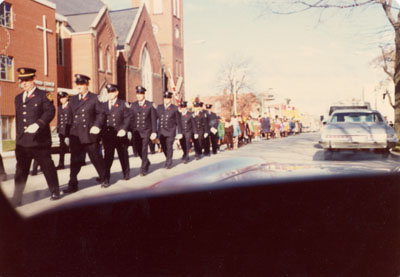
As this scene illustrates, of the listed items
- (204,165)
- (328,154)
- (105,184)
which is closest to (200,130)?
(204,165)

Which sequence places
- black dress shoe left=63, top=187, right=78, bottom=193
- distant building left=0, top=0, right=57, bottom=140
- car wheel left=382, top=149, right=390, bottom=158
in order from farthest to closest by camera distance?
car wheel left=382, top=149, right=390, bottom=158, black dress shoe left=63, top=187, right=78, bottom=193, distant building left=0, top=0, right=57, bottom=140

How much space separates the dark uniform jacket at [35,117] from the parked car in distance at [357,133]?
191 centimetres

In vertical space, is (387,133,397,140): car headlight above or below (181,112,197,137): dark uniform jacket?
below

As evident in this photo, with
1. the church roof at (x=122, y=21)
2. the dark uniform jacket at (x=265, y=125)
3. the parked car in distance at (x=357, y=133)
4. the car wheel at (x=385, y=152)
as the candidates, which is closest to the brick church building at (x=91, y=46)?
the church roof at (x=122, y=21)

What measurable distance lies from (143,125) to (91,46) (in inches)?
31.4

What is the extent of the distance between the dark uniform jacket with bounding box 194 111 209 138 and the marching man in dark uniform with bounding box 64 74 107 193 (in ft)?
2.68

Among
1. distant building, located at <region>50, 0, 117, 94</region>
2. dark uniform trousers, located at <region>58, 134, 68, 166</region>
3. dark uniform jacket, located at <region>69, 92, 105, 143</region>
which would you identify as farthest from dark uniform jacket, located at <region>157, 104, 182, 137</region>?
dark uniform trousers, located at <region>58, 134, 68, 166</region>

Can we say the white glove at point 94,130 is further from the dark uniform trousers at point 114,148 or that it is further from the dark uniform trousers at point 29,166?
the dark uniform trousers at point 29,166

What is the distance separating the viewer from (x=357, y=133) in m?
2.95

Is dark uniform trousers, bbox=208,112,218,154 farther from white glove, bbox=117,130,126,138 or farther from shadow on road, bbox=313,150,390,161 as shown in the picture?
shadow on road, bbox=313,150,390,161

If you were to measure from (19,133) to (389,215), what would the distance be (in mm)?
3153

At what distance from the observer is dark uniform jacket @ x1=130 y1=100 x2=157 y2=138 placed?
281 centimetres

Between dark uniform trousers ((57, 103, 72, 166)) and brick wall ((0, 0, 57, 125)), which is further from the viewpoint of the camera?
dark uniform trousers ((57, 103, 72, 166))

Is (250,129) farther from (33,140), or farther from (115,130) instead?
(33,140)
